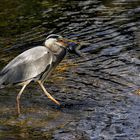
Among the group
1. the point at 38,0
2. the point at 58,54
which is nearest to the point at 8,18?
the point at 38,0

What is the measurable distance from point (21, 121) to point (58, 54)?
1344mm

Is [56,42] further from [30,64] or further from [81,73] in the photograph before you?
[81,73]

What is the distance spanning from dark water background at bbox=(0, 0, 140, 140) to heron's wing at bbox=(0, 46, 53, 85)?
54 centimetres

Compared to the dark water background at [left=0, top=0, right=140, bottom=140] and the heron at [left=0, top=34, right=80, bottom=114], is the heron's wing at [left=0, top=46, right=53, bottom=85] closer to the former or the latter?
the heron at [left=0, top=34, right=80, bottom=114]

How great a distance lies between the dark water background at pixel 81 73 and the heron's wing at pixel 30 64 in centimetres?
54

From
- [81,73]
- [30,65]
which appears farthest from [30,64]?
[81,73]

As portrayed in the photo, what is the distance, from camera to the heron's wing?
29.6 feet

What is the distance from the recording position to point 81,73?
11.0 metres

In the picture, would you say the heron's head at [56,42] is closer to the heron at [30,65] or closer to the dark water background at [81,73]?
the heron at [30,65]

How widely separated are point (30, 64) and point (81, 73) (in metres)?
2.14

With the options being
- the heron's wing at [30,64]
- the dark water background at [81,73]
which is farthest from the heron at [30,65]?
the dark water background at [81,73]

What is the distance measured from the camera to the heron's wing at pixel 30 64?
9.02 m

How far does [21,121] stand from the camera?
8609 mm

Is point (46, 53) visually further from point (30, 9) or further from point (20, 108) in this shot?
point (30, 9)
